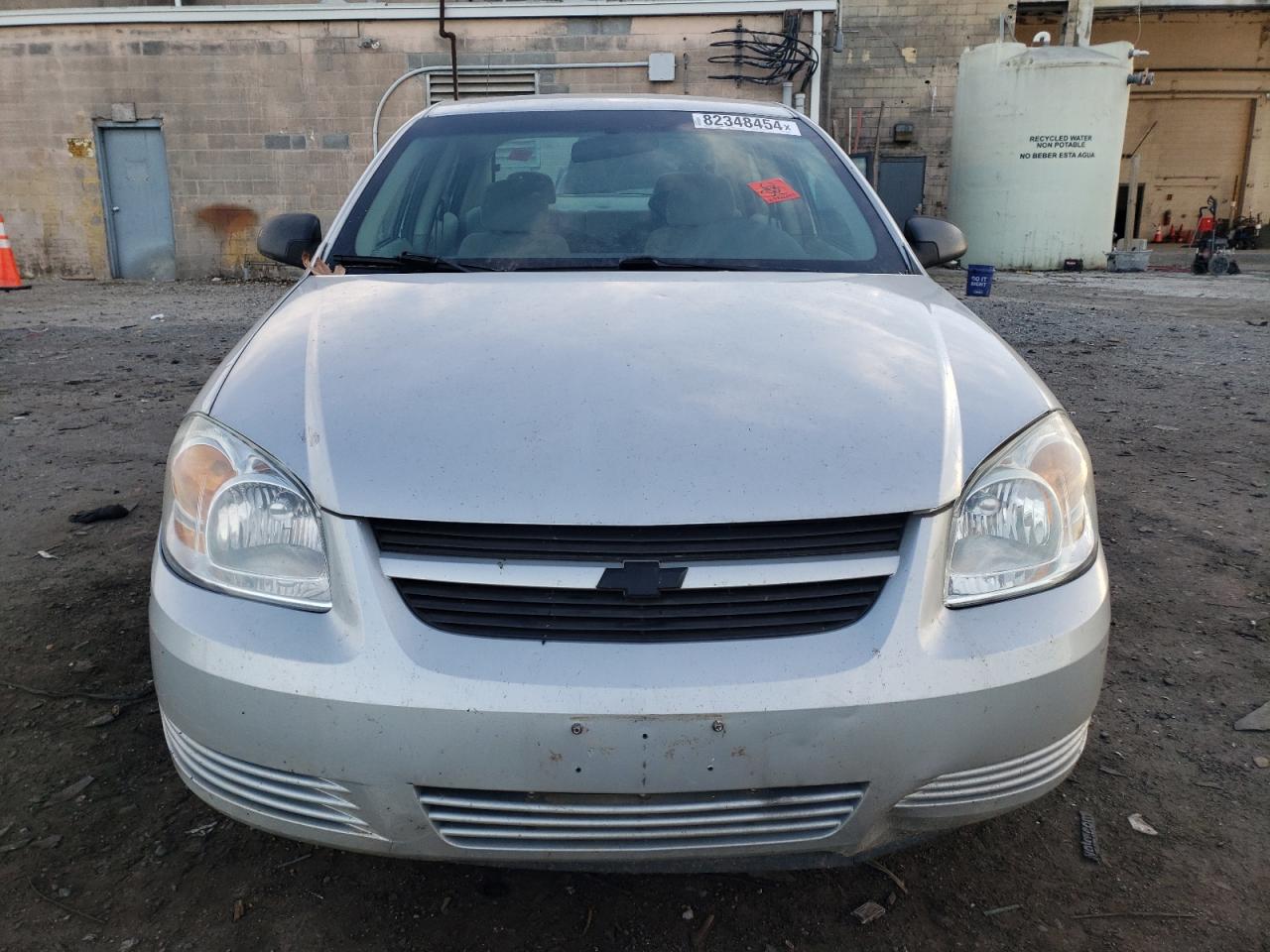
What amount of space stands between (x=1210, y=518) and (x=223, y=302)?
402 inches

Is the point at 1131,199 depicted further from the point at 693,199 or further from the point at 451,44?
the point at 693,199

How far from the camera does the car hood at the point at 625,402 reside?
1427 mm

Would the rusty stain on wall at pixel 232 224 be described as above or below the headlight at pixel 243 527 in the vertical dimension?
below

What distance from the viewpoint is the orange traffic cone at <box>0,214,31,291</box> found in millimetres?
12406

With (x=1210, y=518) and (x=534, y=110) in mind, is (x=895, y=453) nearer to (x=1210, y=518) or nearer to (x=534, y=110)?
(x=534, y=110)

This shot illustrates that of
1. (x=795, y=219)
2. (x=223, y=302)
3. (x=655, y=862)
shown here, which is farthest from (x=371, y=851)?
(x=223, y=302)

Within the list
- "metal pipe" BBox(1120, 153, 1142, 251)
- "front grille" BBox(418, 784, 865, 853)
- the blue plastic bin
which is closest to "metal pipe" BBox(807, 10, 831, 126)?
the blue plastic bin

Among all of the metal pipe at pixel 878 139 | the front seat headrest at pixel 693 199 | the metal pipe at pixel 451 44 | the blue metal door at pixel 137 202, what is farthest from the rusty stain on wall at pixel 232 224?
the front seat headrest at pixel 693 199

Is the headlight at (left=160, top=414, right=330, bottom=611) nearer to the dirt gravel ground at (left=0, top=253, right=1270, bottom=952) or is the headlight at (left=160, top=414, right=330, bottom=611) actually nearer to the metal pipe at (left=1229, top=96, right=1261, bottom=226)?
the dirt gravel ground at (left=0, top=253, right=1270, bottom=952)

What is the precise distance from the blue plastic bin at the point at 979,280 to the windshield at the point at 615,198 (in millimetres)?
8495

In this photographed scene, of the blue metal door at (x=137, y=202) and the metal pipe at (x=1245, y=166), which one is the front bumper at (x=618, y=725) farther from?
the metal pipe at (x=1245, y=166)

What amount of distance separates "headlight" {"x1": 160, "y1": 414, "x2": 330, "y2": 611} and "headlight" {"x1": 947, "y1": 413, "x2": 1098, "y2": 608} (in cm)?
98

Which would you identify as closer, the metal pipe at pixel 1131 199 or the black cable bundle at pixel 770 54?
the black cable bundle at pixel 770 54

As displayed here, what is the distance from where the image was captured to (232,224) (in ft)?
44.7
